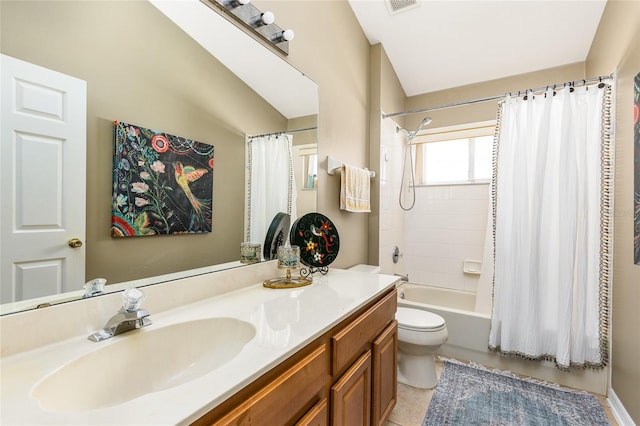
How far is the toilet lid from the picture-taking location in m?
1.94

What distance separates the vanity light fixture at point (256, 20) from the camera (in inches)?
48.9

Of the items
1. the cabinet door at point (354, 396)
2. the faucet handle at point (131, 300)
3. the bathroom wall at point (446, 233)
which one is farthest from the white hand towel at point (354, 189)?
the faucet handle at point (131, 300)

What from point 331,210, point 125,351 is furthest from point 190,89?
point 331,210

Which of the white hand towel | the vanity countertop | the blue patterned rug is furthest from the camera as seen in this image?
the white hand towel

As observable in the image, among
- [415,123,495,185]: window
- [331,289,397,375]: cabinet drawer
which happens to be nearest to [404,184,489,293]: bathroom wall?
[415,123,495,185]: window

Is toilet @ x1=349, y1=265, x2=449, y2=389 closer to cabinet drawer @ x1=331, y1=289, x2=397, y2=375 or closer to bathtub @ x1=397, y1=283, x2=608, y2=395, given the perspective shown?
bathtub @ x1=397, y1=283, x2=608, y2=395

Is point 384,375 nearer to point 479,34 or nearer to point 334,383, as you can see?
point 334,383

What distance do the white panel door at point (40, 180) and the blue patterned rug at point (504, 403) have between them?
6.29 ft

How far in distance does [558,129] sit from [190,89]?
2.39 metres

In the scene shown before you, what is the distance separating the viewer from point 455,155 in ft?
10.4

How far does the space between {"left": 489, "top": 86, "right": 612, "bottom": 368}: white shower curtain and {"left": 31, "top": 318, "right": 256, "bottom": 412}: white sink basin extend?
2092 mm

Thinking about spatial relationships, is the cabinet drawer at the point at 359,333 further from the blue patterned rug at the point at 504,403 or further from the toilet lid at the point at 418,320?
the blue patterned rug at the point at 504,403

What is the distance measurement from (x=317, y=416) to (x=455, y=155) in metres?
3.01

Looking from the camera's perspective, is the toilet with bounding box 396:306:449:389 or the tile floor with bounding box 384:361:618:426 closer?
the tile floor with bounding box 384:361:618:426
